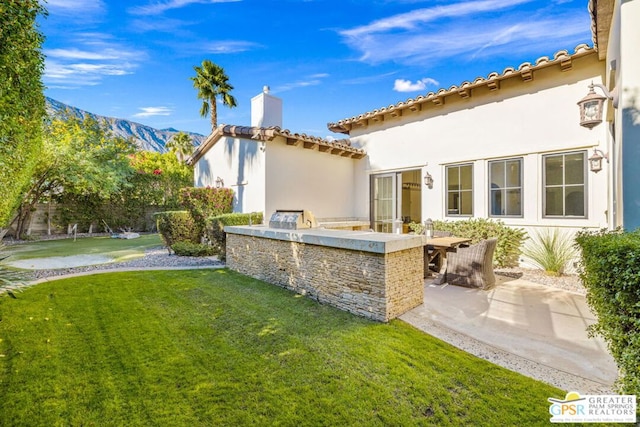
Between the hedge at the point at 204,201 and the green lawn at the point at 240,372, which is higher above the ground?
the hedge at the point at 204,201

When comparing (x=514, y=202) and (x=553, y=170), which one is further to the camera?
(x=514, y=202)

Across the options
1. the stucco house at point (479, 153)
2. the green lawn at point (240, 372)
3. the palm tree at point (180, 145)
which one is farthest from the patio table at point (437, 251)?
the palm tree at point (180, 145)

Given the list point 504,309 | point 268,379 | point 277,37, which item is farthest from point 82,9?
point 504,309

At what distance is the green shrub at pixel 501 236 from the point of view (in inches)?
358

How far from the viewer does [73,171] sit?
1642 centimetres

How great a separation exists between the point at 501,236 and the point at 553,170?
2361 millimetres

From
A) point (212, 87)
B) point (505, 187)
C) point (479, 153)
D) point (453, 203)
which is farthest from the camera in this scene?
point (212, 87)

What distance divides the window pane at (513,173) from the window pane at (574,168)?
1184 mm

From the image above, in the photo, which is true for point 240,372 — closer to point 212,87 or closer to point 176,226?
point 176,226

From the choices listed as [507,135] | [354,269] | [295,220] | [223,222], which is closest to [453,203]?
[507,135]

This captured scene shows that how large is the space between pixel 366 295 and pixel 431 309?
4.55ft

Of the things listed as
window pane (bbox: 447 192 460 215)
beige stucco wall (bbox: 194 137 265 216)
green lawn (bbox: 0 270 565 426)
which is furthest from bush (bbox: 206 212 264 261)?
window pane (bbox: 447 192 460 215)

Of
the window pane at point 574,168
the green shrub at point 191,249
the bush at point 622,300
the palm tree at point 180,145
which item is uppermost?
the palm tree at point 180,145

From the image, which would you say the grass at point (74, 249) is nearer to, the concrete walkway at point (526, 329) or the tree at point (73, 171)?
the tree at point (73, 171)
